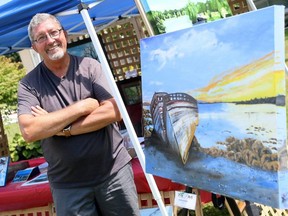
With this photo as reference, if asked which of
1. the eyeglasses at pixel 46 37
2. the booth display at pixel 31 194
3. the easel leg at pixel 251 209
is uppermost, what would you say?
the eyeglasses at pixel 46 37

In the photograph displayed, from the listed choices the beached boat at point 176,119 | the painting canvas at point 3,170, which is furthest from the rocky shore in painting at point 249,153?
the painting canvas at point 3,170

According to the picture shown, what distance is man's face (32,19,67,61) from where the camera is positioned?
207cm

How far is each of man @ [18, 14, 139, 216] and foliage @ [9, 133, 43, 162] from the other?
11.8ft

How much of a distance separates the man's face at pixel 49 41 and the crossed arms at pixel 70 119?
10.4 inches

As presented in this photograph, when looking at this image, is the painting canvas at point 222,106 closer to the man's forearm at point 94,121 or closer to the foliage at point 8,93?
the man's forearm at point 94,121

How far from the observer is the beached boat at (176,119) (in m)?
1.64

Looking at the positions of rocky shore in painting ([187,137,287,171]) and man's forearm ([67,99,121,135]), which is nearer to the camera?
rocky shore in painting ([187,137,287,171])

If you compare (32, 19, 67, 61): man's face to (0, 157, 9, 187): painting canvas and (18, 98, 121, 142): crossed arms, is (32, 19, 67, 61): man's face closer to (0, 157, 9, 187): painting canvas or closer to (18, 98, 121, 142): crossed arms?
(18, 98, 121, 142): crossed arms

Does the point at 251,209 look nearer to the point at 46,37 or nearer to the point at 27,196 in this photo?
the point at 46,37

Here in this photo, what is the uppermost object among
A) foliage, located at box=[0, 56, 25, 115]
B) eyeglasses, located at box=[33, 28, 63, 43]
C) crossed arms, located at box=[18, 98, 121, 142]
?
eyeglasses, located at box=[33, 28, 63, 43]

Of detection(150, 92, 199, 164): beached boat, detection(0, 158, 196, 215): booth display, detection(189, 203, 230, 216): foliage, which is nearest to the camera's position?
detection(150, 92, 199, 164): beached boat

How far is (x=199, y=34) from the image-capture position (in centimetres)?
155

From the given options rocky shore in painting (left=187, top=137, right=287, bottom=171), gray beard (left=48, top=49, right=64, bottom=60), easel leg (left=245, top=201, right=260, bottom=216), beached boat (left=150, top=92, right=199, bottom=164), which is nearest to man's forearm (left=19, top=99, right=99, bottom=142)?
gray beard (left=48, top=49, right=64, bottom=60)

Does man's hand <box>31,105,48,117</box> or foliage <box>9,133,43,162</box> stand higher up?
man's hand <box>31,105,48,117</box>
